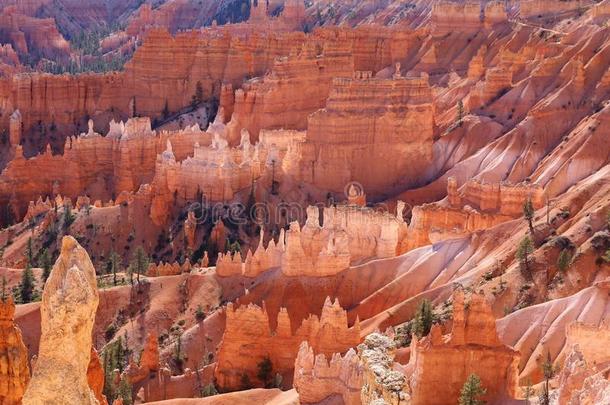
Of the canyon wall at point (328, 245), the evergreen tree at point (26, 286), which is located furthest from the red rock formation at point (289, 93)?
the canyon wall at point (328, 245)

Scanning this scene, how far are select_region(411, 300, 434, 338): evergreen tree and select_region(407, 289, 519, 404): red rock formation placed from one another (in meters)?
5.01

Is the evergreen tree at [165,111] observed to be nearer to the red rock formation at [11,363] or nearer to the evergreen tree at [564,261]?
the evergreen tree at [564,261]

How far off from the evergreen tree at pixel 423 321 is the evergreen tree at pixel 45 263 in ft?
78.0

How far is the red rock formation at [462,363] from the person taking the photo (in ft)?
107

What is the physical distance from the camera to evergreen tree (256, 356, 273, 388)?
142 feet

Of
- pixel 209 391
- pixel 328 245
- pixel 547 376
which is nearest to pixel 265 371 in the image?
pixel 209 391

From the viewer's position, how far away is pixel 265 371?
43438mm

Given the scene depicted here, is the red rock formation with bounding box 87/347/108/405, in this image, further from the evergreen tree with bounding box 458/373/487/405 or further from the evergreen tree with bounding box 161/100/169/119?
the evergreen tree with bounding box 161/100/169/119

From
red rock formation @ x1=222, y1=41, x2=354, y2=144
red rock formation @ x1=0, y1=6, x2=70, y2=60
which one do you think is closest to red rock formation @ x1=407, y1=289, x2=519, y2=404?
red rock formation @ x1=222, y1=41, x2=354, y2=144

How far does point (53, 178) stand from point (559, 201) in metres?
43.7

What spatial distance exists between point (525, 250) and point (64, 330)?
2852cm

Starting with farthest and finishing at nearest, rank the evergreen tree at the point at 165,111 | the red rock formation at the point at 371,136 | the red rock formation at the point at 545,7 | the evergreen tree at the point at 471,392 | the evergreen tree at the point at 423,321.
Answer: the evergreen tree at the point at 165,111
the red rock formation at the point at 545,7
the red rock formation at the point at 371,136
the evergreen tree at the point at 423,321
the evergreen tree at the point at 471,392

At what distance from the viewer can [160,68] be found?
101 metres

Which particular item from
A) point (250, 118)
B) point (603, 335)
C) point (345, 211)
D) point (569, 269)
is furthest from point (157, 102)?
point (603, 335)
